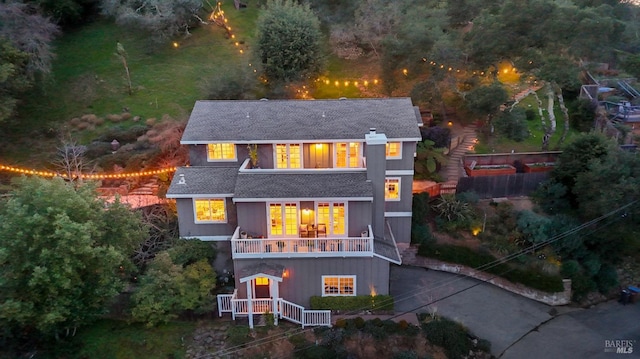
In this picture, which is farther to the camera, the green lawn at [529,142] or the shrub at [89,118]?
the shrub at [89,118]

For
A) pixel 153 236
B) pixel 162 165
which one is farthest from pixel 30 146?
pixel 153 236

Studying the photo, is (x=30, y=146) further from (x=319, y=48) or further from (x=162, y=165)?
(x=319, y=48)

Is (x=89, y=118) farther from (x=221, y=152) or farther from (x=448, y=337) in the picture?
(x=448, y=337)

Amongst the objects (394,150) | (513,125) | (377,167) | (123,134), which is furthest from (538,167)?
(123,134)

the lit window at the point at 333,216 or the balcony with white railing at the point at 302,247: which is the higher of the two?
the lit window at the point at 333,216

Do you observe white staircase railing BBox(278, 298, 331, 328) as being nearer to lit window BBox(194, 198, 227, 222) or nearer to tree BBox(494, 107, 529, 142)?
lit window BBox(194, 198, 227, 222)

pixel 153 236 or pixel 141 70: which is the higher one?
pixel 141 70

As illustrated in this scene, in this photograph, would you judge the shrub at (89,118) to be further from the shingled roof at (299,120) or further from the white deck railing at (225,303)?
the white deck railing at (225,303)

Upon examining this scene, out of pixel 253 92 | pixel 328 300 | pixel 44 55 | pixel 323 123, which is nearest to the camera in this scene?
pixel 328 300

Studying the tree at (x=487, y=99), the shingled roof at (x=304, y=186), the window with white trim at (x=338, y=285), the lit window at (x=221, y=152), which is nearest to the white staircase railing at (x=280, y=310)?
the window with white trim at (x=338, y=285)
